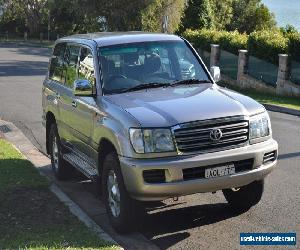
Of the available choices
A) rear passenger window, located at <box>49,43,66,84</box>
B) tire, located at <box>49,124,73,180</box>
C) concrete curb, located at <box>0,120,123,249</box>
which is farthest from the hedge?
tire, located at <box>49,124,73,180</box>

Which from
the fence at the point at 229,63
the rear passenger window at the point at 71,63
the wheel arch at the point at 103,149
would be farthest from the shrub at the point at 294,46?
the wheel arch at the point at 103,149

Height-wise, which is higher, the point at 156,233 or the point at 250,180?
the point at 250,180

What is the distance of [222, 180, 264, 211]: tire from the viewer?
6602 millimetres

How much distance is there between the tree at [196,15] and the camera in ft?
146

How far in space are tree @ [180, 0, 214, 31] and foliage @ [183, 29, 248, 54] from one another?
16.7 m

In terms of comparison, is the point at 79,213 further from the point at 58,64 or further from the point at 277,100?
the point at 277,100

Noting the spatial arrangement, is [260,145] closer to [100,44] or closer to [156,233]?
[156,233]

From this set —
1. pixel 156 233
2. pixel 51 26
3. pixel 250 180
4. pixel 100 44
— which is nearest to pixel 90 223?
pixel 156 233

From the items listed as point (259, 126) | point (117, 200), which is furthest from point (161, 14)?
point (117, 200)

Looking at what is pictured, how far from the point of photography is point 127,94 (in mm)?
6441

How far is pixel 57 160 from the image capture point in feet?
28.3

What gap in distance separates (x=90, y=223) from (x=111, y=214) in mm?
259

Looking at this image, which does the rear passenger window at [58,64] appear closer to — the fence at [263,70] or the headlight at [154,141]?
the headlight at [154,141]

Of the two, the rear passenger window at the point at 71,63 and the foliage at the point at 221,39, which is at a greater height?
the rear passenger window at the point at 71,63
